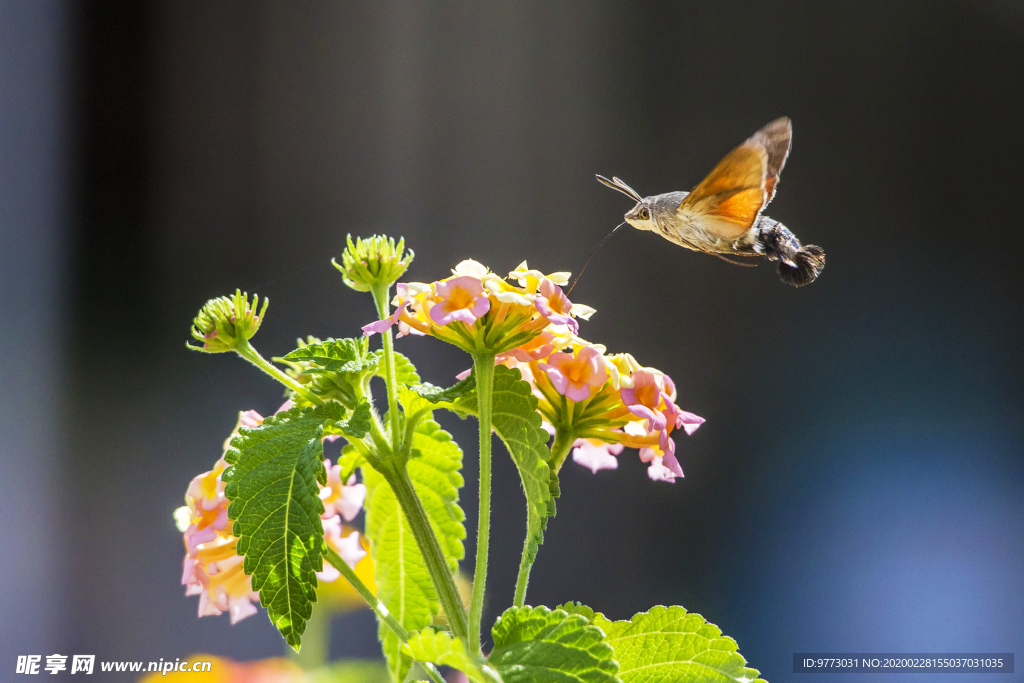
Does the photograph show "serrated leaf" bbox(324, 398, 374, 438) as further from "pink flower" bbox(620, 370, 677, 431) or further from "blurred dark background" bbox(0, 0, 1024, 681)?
"blurred dark background" bbox(0, 0, 1024, 681)

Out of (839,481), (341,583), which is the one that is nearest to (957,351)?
(839,481)

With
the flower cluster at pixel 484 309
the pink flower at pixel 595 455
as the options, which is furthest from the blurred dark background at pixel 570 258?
the flower cluster at pixel 484 309

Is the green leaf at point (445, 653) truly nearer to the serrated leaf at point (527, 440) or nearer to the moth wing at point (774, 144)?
the serrated leaf at point (527, 440)

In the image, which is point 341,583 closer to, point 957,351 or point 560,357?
point 560,357

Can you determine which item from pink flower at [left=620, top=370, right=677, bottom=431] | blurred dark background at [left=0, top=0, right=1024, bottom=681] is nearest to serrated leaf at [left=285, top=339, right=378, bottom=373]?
pink flower at [left=620, top=370, right=677, bottom=431]

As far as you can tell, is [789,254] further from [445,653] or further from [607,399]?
[445,653]

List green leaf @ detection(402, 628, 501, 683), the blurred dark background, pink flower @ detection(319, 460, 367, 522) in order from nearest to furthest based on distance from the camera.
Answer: green leaf @ detection(402, 628, 501, 683), pink flower @ detection(319, 460, 367, 522), the blurred dark background
